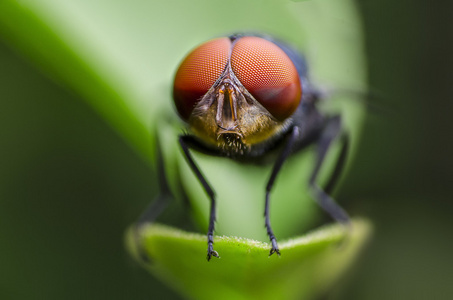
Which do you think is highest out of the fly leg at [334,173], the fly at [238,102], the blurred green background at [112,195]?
the fly at [238,102]

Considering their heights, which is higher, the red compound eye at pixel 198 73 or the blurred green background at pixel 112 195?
the red compound eye at pixel 198 73

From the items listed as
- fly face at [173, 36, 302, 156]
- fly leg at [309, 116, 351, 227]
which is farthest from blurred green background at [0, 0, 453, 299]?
fly face at [173, 36, 302, 156]

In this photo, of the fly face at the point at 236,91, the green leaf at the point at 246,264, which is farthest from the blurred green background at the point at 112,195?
the fly face at the point at 236,91

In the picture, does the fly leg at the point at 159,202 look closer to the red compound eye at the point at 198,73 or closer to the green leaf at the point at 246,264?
the green leaf at the point at 246,264

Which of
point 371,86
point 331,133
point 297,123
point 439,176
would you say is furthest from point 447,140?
point 297,123

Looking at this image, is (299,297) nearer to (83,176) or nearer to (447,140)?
(83,176)
